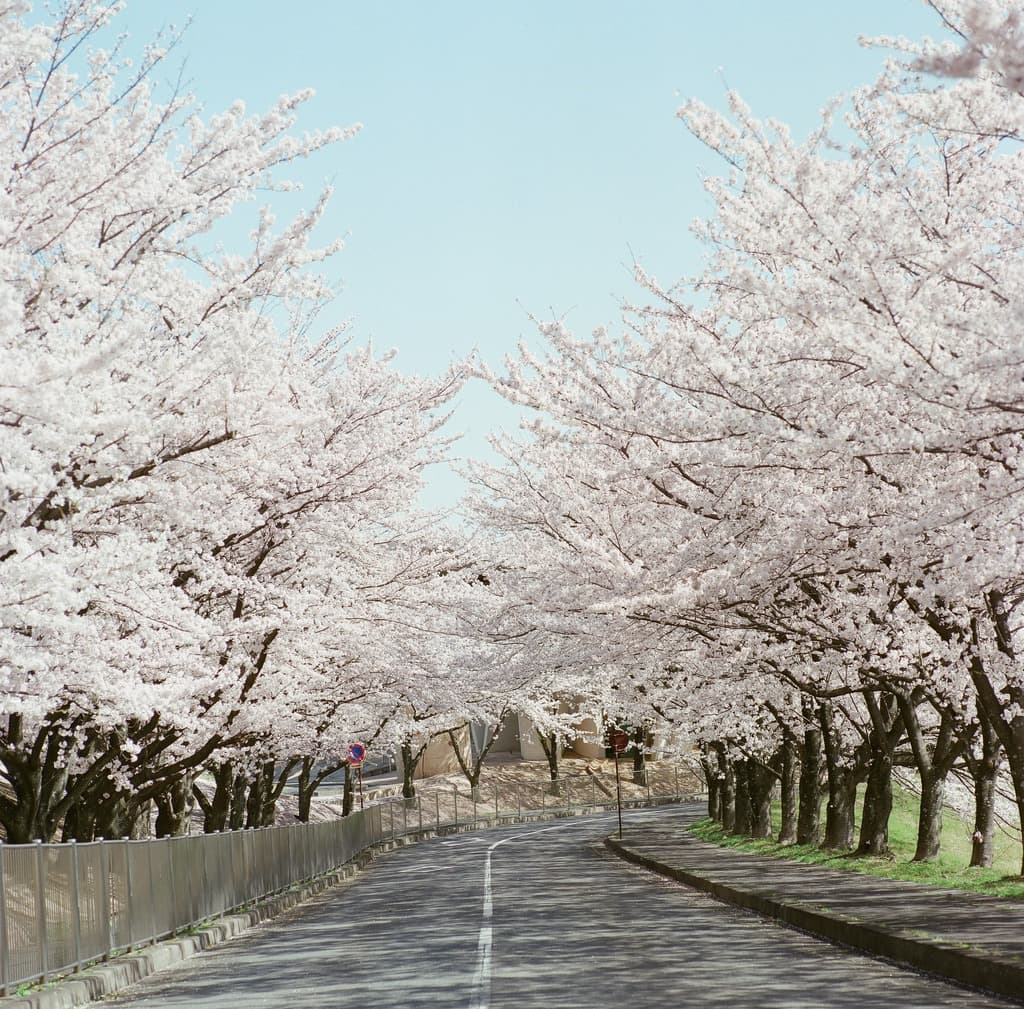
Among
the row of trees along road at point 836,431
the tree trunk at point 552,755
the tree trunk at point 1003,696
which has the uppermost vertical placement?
the row of trees along road at point 836,431

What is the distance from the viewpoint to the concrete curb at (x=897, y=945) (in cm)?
965

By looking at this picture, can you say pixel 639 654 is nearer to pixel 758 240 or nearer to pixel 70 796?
pixel 70 796

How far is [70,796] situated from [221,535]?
5221 millimetres

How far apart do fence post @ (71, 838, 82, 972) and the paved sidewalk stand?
763cm

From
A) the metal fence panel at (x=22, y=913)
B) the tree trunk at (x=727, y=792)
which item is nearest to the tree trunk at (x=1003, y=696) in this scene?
the metal fence panel at (x=22, y=913)

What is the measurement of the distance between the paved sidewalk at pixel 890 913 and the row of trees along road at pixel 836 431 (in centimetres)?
253

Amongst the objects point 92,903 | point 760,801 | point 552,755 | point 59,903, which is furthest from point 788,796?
point 552,755

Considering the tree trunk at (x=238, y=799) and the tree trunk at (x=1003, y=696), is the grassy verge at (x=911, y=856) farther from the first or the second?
the tree trunk at (x=238, y=799)

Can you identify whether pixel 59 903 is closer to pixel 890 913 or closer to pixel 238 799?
pixel 890 913

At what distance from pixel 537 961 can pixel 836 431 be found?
5852 mm

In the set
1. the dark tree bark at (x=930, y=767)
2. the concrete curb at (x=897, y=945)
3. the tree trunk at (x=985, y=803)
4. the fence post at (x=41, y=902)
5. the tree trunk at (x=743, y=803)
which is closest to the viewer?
the concrete curb at (x=897, y=945)

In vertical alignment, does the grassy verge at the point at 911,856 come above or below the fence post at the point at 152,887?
below

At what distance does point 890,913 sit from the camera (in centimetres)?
1421

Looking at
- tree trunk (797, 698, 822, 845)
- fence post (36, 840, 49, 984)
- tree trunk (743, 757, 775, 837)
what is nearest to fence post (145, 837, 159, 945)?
fence post (36, 840, 49, 984)
